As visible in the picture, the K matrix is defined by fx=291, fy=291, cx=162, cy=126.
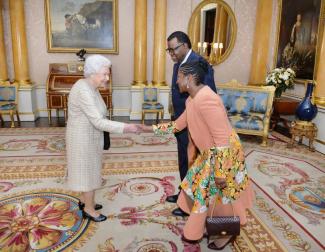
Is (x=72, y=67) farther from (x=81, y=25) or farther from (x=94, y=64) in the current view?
(x=94, y=64)

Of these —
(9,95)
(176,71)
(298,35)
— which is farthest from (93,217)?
(298,35)

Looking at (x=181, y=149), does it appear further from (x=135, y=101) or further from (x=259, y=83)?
(x=259, y=83)

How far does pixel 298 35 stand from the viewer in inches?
294

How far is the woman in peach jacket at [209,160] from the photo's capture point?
2.10 m

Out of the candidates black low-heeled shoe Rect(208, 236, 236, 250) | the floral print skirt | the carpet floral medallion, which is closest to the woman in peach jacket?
the floral print skirt

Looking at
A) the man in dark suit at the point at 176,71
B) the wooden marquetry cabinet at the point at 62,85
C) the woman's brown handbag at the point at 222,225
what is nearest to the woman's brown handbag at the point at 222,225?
the woman's brown handbag at the point at 222,225

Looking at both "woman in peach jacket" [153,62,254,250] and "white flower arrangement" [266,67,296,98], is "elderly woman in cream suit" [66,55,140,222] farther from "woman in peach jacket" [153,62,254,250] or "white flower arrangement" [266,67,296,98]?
"white flower arrangement" [266,67,296,98]

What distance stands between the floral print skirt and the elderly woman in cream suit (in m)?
0.72

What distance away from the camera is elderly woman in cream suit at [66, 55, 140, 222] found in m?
2.49

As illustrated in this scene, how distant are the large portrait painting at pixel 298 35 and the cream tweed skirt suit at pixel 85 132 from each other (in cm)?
611

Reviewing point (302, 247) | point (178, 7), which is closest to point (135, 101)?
point (178, 7)

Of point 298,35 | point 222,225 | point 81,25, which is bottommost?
point 222,225

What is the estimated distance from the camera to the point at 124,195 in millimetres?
3533

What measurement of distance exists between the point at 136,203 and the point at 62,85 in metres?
4.93
